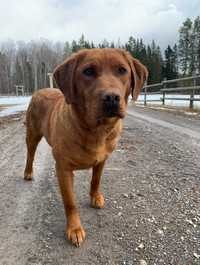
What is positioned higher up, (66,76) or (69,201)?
(66,76)

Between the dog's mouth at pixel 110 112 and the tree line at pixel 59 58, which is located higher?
the tree line at pixel 59 58

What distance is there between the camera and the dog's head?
164 cm

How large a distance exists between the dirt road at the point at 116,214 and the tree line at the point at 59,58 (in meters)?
49.9

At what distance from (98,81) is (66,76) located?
428 mm

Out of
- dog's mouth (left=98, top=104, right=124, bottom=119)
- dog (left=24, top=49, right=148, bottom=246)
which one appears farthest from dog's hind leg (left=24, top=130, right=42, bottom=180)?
dog's mouth (left=98, top=104, right=124, bottom=119)

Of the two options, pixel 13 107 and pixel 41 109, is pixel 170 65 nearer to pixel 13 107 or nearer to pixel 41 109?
pixel 13 107

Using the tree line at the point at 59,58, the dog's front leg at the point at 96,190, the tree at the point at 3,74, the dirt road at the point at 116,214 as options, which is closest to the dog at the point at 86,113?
the dirt road at the point at 116,214

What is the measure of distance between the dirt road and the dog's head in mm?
1075

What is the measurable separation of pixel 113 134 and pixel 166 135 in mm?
3430

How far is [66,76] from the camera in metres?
2.00

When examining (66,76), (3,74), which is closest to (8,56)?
(3,74)

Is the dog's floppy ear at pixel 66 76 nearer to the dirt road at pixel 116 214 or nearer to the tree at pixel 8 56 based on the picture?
the dirt road at pixel 116 214

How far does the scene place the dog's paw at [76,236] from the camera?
1676mm

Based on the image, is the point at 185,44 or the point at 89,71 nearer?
the point at 89,71
